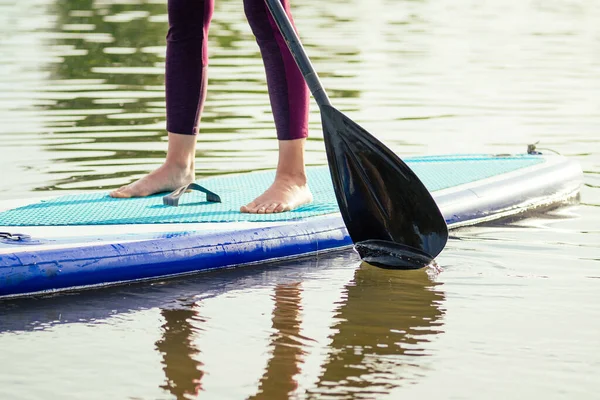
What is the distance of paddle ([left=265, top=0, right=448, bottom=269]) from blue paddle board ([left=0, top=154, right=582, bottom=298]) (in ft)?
1.10

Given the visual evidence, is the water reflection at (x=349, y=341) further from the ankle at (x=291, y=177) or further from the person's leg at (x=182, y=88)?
the person's leg at (x=182, y=88)

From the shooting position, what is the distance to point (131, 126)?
7.38 m

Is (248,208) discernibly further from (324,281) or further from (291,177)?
(324,281)

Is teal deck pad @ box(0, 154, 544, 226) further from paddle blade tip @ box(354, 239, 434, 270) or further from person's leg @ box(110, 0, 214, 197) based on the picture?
paddle blade tip @ box(354, 239, 434, 270)

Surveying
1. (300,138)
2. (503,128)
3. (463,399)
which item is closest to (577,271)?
(300,138)

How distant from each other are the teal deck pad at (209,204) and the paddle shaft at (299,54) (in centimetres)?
50

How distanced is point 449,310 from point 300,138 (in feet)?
3.30

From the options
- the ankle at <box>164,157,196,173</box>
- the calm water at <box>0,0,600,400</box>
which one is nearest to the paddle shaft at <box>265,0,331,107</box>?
the calm water at <box>0,0,600,400</box>

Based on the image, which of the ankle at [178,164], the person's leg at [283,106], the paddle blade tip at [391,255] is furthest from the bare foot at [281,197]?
the paddle blade tip at [391,255]

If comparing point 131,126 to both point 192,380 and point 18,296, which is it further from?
point 192,380

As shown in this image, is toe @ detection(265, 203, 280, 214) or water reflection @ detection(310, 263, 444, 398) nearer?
water reflection @ detection(310, 263, 444, 398)

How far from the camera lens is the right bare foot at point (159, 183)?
4570 millimetres

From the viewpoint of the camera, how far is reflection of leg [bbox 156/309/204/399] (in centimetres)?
290

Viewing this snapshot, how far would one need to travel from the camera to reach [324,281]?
397cm
